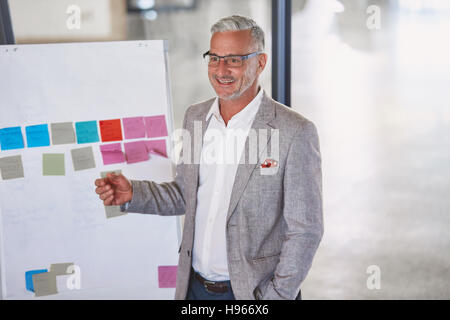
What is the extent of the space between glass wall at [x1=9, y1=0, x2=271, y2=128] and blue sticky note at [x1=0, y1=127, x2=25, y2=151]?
27.5 inches

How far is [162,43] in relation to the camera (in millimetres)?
2059

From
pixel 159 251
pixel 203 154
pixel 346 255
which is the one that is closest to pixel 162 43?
pixel 203 154

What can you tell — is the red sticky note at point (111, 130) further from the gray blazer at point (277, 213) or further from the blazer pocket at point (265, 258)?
the blazer pocket at point (265, 258)

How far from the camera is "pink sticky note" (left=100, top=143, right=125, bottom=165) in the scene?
2.08 m

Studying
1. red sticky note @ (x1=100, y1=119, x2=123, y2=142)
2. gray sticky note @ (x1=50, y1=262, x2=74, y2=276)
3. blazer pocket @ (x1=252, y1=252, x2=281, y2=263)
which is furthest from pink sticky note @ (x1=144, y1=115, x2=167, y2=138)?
blazer pocket @ (x1=252, y1=252, x2=281, y2=263)

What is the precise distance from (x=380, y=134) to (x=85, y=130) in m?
1.65

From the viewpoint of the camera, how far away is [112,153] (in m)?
2.08

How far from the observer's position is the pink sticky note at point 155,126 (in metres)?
2.10

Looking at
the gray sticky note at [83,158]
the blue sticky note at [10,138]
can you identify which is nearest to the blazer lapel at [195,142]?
the gray sticky note at [83,158]

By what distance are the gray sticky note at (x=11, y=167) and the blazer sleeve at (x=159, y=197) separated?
2.30 ft

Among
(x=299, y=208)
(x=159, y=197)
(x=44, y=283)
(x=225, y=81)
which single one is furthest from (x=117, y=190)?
(x=44, y=283)

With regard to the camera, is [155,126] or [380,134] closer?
[155,126]

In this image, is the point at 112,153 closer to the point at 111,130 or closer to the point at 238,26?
the point at 111,130

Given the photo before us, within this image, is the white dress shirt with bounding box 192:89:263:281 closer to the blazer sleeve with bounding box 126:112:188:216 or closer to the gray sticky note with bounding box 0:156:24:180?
the blazer sleeve with bounding box 126:112:188:216
